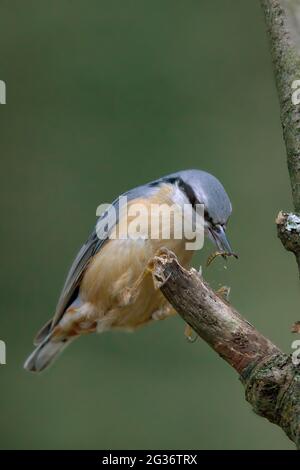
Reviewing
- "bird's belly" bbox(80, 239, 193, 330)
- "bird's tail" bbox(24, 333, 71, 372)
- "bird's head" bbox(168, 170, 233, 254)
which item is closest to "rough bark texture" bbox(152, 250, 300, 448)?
"bird's head" bbox(168, 170, 233, 254)

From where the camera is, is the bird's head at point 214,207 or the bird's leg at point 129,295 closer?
the bird's head at point 214,207

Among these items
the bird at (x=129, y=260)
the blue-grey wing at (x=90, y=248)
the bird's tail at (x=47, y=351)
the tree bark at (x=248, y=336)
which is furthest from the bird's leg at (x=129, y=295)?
the tree bark at (x=248, y=336)

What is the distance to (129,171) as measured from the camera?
11.3ft

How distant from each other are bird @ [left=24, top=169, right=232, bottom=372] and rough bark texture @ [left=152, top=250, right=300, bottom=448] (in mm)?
382

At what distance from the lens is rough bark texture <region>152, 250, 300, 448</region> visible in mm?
1478

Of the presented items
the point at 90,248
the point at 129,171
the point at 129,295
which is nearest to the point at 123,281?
the point at 129,295

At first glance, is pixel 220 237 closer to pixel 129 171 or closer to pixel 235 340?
pixel 235 340

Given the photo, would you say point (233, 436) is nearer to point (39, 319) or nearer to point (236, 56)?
point (39, 319)

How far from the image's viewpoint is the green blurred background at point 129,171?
335cm

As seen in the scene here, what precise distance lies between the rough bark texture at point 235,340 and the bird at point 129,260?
382 millimetres

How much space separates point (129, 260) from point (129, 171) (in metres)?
1.41

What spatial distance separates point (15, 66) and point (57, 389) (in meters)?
1.31

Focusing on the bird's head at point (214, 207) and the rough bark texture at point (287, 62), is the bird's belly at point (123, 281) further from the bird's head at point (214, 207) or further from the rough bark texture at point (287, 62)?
the rough bark texture at point (287, 62)

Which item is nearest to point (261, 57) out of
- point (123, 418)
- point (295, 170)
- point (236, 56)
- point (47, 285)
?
point (236, 56)
